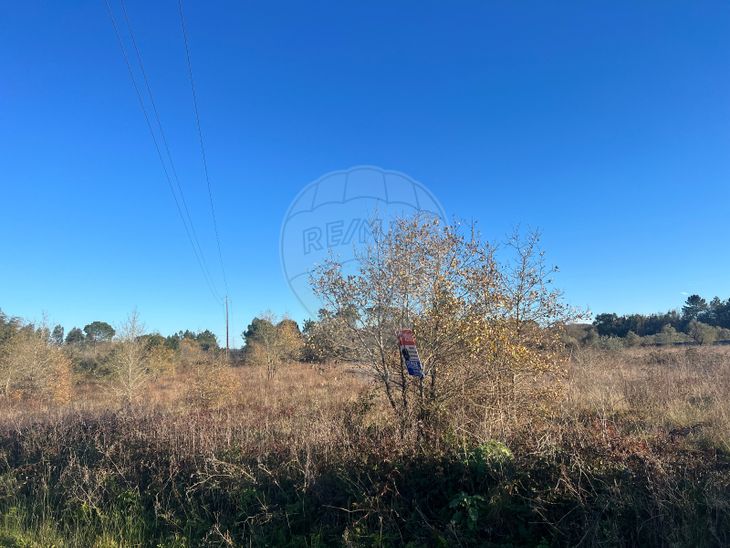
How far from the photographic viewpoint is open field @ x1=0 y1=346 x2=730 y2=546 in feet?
10.5

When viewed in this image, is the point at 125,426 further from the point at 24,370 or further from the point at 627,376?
the point at 24,370

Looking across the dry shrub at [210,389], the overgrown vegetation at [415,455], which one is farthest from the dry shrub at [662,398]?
the dry shrub at [210,389]

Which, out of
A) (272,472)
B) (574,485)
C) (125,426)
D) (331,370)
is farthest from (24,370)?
(574,485)

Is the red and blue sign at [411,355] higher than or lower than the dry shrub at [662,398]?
higher

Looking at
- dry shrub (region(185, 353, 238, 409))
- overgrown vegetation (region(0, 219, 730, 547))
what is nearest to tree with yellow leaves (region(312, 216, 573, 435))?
overgrown vegetation (region(0, 219, 730, 547))

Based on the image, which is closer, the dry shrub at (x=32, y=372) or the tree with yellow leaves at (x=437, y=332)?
the tree with yellow leaves at (x=437, y=332)

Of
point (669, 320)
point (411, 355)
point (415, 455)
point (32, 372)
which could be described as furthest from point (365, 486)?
point (669, 320)

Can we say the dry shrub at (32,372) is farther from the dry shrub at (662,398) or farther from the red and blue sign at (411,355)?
the dry shrub at (662,398)

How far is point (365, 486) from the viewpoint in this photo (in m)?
3.96

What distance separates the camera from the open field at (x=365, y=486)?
3.19 m

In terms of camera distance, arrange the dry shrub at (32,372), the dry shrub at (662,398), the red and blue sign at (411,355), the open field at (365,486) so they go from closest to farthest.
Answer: the open field at (365,486), the red and blue sign at (411,355), the dry shrub at (662,398), the dry shrub at (32,372)

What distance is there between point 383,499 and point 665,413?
21.7ft

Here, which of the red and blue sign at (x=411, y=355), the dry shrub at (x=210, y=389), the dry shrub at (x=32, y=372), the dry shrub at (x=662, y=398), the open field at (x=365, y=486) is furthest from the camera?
the dry shrub at (x=32, y=372)

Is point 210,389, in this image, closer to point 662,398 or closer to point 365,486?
point 365,486
